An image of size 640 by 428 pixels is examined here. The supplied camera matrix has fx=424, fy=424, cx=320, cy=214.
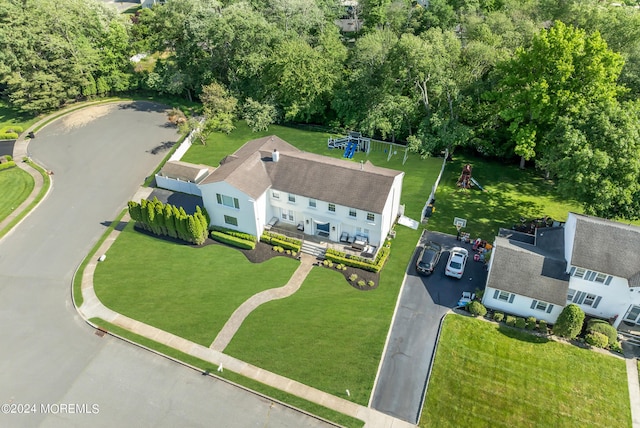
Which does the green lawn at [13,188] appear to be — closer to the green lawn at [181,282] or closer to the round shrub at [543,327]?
the green lawn at [181,282]

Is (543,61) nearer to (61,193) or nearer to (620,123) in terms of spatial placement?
(620,123)

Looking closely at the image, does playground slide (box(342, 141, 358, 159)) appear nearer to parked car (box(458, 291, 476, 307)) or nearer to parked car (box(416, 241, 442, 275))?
parked car (box(416, 241, 442, 275))

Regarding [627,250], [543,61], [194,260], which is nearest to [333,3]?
[543,61]

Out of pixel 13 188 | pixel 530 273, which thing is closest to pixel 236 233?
pixel 530 273

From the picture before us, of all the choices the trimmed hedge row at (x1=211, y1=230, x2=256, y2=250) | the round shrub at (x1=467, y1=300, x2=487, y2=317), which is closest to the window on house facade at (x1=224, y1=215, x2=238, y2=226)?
the trimmed hedge row at (x1=211, y1=230, x2=256, y2=250)

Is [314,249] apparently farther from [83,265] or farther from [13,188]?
[13,188]

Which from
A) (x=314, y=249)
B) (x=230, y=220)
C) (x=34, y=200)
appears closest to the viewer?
(x=314, y=249)
